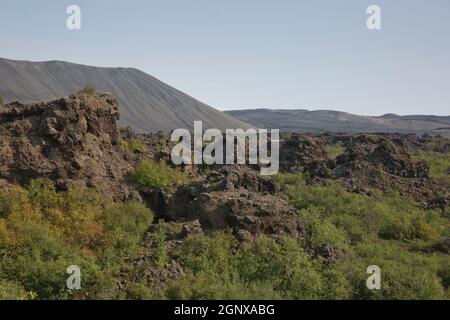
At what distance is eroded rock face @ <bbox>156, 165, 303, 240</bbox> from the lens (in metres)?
10.1

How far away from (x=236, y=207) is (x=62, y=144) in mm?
4314

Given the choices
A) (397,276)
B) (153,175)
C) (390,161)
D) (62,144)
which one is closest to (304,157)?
(390,161)

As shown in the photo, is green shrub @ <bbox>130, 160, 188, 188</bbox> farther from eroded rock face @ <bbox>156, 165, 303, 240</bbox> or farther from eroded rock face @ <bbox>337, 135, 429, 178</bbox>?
eroded rock face @ <bbox>337, 135, 429, 178</bbox>

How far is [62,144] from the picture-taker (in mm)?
11633

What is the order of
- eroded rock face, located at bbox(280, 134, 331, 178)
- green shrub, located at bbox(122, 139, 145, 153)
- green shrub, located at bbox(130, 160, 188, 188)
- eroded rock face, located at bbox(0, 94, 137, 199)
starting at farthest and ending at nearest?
eroded rock face, located at bbox(280, 134, 331, 178)
green shrub, located at bbox(122, 139, 145, 153)
green shrub, located at bbox(130, 160, 188, 188)
eroded rock face, located at bbox(0, 94, 137, 199)

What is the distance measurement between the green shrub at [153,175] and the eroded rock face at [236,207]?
0.66 m

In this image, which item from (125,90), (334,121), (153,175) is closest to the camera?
(153,175)

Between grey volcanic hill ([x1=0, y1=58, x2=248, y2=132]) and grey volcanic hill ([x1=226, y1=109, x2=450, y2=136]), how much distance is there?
97.1 ft

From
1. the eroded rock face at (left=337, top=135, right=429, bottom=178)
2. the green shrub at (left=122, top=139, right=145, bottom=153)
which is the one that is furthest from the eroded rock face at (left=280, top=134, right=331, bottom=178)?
the green shrub at (left=122, top=139, right=145, bottom=153)

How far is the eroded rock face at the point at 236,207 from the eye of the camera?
10.1 m

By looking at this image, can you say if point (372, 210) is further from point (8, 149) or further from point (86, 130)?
point (8, 149)

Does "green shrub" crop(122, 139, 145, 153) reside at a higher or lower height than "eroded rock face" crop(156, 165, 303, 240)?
higher

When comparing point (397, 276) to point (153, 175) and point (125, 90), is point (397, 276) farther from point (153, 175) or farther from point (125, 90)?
point (125, 90)

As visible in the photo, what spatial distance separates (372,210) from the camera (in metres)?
14.9
